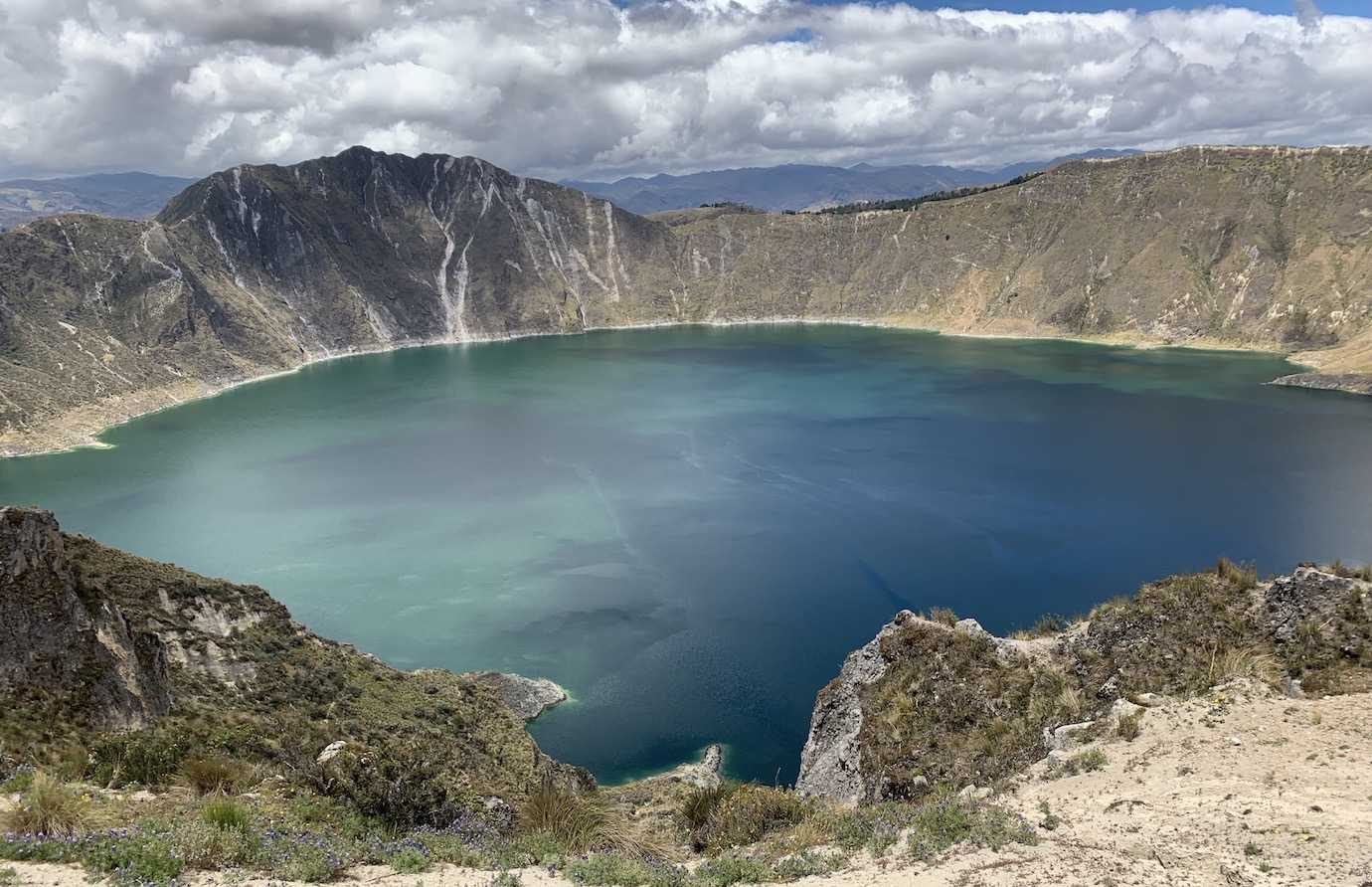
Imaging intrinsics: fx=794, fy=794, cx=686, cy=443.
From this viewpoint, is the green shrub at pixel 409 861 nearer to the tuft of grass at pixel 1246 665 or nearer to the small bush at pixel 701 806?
the small bush at pixel 701 806

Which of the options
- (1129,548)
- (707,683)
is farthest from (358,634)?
(1129,548)

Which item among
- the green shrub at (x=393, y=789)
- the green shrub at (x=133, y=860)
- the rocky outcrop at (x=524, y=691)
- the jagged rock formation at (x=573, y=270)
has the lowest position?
the rocky outcrop at (x=524, y=691)

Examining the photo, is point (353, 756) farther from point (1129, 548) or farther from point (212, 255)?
point (212, 255)

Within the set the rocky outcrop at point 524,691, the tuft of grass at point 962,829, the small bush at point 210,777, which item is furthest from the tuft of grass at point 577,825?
the rocky outcrop at point 524,691

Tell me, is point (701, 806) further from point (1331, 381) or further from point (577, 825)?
point (1331, 381)

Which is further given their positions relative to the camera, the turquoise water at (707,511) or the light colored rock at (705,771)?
the turquoise water at (707,511)

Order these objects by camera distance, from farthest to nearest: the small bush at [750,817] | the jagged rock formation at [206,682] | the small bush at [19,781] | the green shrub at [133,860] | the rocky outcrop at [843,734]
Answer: the rocky outcrop at [843,734], the jagged rock formation at [206,682], the small bush at [750,817], the small bush at [19,781], the green shrub at [133,860]

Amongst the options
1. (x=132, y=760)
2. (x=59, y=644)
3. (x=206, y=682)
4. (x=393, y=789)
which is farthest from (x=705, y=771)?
(x=59, y=644)

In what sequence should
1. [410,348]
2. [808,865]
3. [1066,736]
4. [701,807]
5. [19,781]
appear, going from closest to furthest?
[19,781]
[808,865]
[1066,736]
[701,807]
[410,348]
